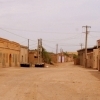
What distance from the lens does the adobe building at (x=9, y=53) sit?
4709cm

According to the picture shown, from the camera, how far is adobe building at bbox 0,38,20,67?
47094mm

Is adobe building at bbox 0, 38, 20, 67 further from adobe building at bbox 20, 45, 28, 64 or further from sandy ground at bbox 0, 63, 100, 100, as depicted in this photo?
sandy ground at bbox 0, 63, 100, 100

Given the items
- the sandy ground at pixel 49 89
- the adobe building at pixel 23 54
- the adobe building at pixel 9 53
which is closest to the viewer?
the sandy ground at pixel 49 89

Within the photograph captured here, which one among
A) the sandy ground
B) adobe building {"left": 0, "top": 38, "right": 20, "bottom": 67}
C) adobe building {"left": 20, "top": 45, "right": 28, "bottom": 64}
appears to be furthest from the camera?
adobe building {"left": 20, "top": 45, "right": 28, "bottom": 64}

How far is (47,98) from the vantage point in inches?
504

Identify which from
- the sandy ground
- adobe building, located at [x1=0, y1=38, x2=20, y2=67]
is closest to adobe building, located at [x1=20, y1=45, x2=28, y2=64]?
adobe building, located at [x1=0, y1=38, x2=20, y2=67]

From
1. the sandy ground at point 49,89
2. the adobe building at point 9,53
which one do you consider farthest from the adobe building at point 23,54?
the sandy ground at point 49,89

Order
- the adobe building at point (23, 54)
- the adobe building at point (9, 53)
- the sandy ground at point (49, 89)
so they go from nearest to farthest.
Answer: the sandy ground at point (49, 89) < the adobe building at point (9, 53) < the adobe building at point (23, 54)

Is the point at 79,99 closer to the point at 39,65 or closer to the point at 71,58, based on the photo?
the point at 39,65

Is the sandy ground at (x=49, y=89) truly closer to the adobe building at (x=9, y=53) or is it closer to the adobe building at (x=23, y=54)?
the adobe building at (x=9, y=53)

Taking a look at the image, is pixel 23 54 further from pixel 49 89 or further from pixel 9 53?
pixel 49 89

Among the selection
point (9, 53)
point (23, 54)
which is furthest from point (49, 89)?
point (23, 54)

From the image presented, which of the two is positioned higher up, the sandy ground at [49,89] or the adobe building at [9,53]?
the adobe building at [9,53]

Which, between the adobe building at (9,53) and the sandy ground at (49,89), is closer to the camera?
the sandy ground at (49,89)
